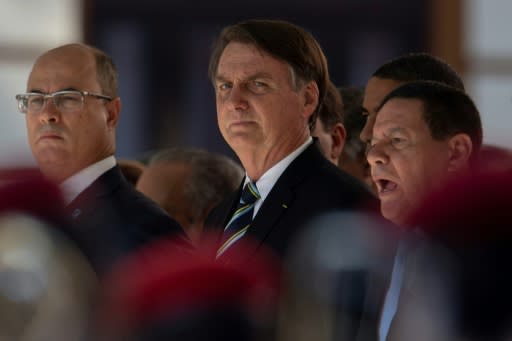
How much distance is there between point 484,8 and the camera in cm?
557

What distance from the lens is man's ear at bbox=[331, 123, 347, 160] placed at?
90.0 inches

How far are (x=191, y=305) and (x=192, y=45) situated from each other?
5590mm

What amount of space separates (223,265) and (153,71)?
5.60m

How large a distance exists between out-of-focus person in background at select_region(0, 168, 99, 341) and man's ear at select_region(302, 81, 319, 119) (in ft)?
4.87

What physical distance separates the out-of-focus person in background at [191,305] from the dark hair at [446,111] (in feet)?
3.56

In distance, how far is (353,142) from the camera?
8.20ft

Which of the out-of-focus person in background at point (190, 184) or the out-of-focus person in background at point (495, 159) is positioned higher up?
the out-of-focus person in background at point (495, 159)

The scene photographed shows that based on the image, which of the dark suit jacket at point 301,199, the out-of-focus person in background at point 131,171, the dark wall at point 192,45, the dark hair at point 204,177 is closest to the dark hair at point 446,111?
the dark suit jacket at point 301,199

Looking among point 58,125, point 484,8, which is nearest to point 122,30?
point 484,8

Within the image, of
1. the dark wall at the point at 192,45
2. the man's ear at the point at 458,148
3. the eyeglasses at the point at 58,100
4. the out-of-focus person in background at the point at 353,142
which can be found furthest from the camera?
the dark wall at the point at 192,45

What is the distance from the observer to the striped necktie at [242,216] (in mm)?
1792

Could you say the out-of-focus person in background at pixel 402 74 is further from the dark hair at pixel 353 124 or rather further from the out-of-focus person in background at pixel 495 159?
the out-of-focus person in background at pixel 495 159

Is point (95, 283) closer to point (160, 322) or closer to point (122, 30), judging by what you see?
point (160, 322)

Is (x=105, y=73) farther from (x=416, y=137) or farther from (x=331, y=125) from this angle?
(x=416, y=137)
